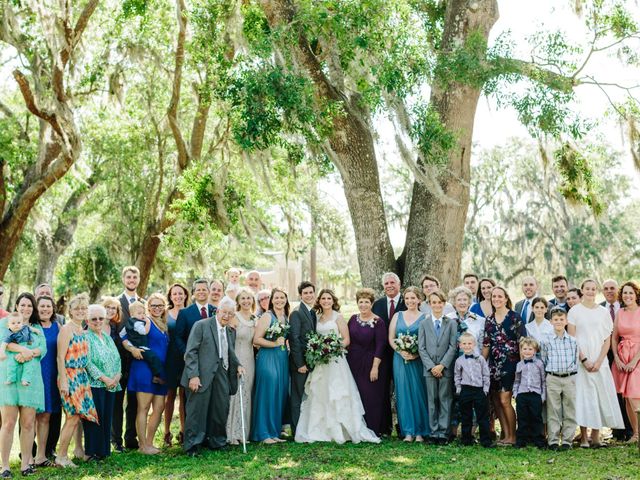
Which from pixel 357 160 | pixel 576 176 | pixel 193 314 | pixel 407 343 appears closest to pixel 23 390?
pixel 193 314

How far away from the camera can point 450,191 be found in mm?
9695

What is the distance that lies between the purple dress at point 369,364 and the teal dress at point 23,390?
338cm

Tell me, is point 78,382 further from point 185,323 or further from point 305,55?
point 305,55

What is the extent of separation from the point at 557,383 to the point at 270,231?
27.1ft

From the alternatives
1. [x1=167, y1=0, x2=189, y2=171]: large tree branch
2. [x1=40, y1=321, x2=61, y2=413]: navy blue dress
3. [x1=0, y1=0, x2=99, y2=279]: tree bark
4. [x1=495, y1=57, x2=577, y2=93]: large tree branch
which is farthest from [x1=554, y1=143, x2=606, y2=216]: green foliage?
[x1=0, y1=0, x2=99, y2=279]: tree bark

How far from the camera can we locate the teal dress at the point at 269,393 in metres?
8.34

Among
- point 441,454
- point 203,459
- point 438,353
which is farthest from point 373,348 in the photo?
point 203,459

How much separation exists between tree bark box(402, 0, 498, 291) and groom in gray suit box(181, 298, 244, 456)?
9.53 ft

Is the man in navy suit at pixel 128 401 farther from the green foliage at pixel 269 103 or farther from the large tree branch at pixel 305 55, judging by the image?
the large tree branch at pixel 305 55

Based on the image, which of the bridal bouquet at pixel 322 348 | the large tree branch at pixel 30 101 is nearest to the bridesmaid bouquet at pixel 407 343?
the bridal bouquet at pixel 322 348

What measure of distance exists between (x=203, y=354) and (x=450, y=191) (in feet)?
12.7

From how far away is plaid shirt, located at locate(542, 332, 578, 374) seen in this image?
7.82 m

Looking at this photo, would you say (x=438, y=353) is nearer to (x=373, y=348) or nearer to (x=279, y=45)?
(x=373, y=348)

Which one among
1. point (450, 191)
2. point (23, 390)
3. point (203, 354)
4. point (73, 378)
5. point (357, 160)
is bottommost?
point (23, 390)
